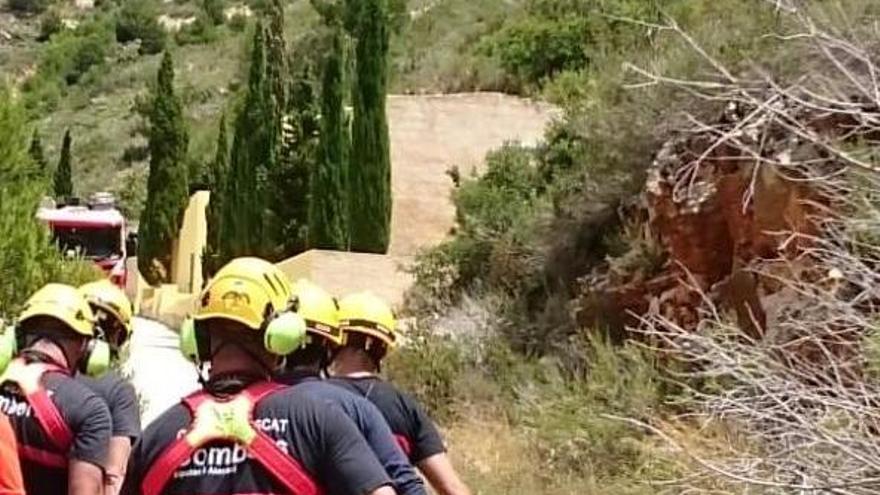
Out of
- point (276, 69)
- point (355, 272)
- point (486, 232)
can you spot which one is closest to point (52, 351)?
point (486, 232)

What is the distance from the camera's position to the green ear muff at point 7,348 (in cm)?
565

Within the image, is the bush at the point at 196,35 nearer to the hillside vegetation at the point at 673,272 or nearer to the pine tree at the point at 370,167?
the pine tree at the point at 370,167

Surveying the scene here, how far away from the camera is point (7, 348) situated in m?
5.84

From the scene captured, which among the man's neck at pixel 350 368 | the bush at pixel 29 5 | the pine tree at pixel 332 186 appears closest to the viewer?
the man's neck at pixel 350 368

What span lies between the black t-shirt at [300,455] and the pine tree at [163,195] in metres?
38.9

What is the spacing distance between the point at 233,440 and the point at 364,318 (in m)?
2.55

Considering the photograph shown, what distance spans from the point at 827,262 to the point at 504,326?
10.3 meters

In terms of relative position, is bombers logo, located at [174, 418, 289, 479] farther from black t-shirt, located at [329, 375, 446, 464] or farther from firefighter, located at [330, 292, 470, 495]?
black t-shirt, located at [329, 375, 446, 464]

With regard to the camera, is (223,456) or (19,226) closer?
(223,456)

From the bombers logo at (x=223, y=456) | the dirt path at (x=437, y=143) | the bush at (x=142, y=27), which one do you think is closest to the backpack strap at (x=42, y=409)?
the bombers logo at (x=223, y=456)

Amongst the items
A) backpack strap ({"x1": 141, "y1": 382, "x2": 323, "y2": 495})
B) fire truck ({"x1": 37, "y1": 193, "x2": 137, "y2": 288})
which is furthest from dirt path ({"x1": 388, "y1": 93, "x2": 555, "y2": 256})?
backpack strap ({"x1": 141, "y1": 382, "x2": 323, "y2": 495})

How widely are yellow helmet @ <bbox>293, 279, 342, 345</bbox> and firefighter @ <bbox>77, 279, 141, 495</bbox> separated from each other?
0.73m

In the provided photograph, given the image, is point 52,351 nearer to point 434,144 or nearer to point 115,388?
point 115,388

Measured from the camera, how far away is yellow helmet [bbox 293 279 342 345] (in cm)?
596
